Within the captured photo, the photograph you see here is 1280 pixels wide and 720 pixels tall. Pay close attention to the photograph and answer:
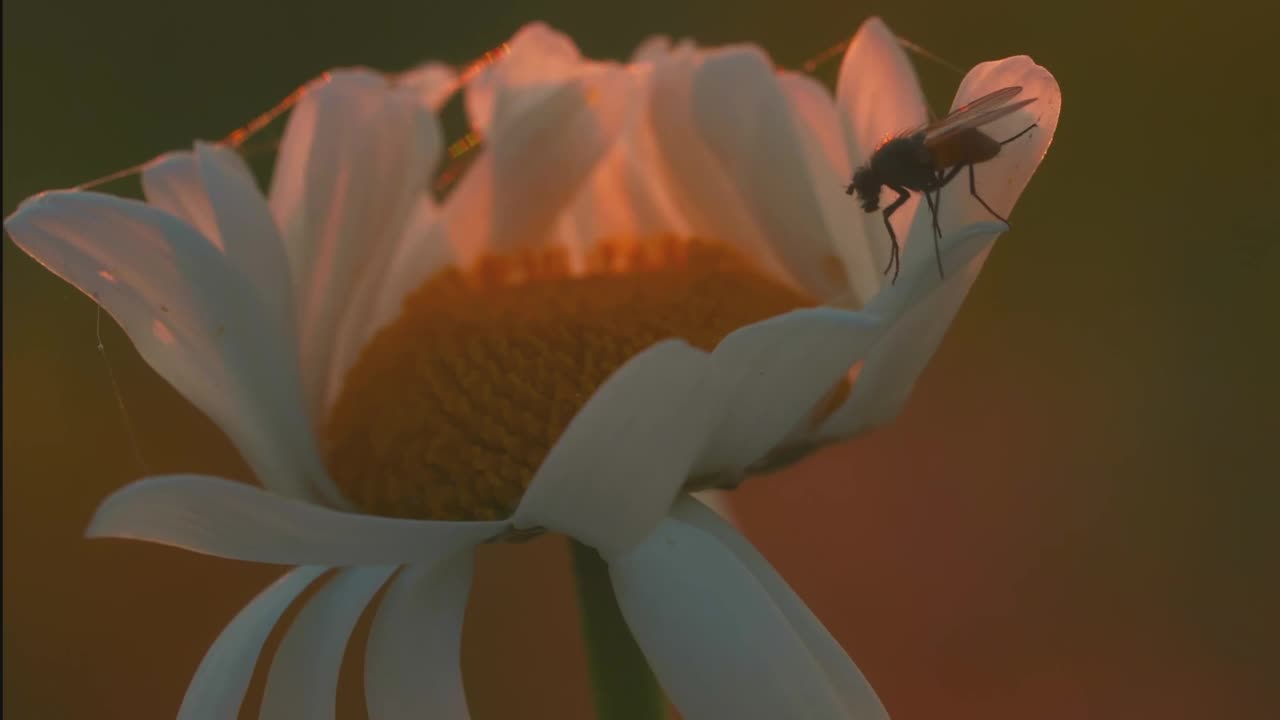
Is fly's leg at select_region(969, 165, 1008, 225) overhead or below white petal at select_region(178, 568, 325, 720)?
overhead

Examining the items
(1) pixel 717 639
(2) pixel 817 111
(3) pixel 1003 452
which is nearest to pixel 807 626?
(1) pixel 717 639

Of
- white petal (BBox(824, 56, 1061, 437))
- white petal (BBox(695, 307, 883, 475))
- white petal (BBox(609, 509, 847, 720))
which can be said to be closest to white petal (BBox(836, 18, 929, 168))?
white petal (BBox(824, 56, 1061, 437))

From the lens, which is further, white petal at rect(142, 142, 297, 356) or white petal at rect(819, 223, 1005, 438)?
white petal at rect(142, 142, 297, 356)

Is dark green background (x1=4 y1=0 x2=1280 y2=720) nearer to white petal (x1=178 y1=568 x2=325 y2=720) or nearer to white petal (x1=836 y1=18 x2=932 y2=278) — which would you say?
white petal (x1=836 y1=18 x2=932 y2=278)

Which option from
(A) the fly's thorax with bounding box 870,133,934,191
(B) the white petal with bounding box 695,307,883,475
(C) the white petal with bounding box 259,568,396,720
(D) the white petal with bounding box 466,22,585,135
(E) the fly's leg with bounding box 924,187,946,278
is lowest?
(C) the white petal with bounding box 259,568,396,720

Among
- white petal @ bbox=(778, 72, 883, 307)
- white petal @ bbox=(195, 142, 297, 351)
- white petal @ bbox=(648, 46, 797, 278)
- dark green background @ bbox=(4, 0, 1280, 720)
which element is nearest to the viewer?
white petal @ bbox=(195, 142, 297, 351)

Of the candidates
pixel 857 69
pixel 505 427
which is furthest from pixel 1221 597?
pixel 505 427

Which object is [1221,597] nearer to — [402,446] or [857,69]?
[857,69]
